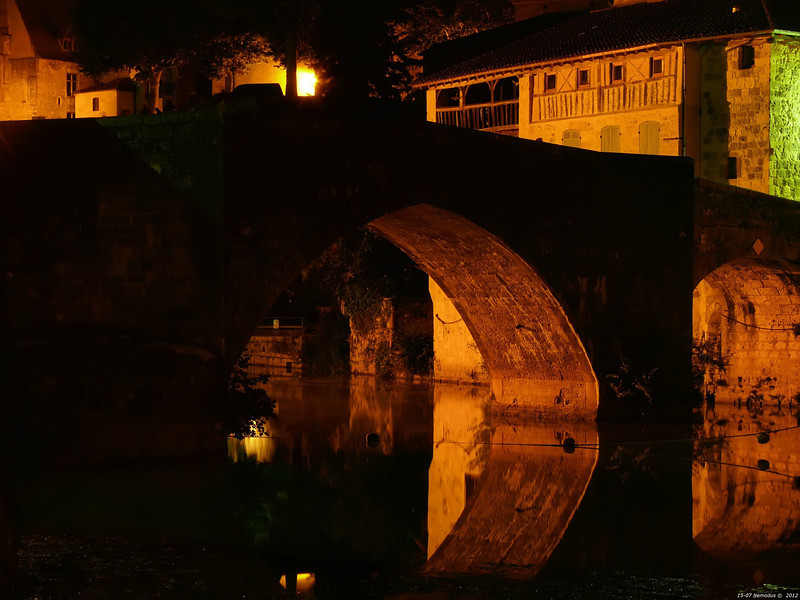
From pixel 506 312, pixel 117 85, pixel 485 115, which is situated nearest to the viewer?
pixel 506 312

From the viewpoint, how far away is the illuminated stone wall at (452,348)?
2570 cm

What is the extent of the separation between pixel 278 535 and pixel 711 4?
21.4m

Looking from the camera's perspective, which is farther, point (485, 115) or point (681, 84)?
point (485, 115)

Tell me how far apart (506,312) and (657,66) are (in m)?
12.4

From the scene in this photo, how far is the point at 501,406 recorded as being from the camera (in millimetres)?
19328

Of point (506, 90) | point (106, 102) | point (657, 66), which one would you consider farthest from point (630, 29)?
point (106, 102)

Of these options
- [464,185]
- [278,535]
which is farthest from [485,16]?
[278,535]

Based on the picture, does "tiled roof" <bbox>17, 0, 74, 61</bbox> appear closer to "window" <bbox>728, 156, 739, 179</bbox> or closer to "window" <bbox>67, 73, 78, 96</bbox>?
"window" <bbox>67, 73, 78, 96</bbox>

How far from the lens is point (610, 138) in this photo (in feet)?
97.3

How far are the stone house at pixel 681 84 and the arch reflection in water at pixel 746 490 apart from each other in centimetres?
Result: 1031

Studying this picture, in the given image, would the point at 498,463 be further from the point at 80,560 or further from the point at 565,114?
the point at 565,114

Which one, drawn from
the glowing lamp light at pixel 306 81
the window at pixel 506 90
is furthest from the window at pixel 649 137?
the glowing lamp light at pixel 306 81

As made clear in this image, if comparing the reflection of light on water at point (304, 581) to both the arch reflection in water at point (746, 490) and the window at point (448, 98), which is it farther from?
the window at point (448, 98)

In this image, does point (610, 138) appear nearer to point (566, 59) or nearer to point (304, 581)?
point (566, 59)
